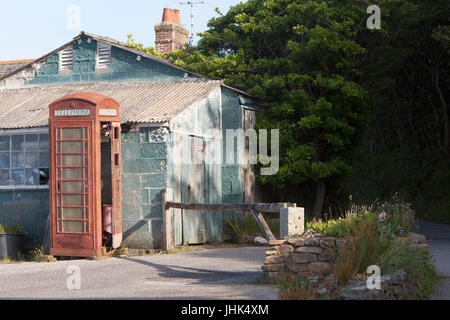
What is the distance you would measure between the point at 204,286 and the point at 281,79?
1110 cm

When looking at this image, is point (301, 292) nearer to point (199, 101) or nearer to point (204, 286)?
point (204, 286)

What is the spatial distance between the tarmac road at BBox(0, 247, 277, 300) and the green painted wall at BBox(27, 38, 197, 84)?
229 inches

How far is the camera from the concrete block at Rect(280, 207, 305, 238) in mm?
10680

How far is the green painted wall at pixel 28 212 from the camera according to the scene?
16.1m

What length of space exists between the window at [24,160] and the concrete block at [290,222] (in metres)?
7.76

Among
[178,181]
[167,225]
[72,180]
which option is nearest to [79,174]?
[72,180]

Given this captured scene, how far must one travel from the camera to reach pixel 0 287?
33.9ft

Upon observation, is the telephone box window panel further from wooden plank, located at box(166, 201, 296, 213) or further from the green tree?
the green tree

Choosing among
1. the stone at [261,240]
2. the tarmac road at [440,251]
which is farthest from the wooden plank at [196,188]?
the tarmac road at [440,251]

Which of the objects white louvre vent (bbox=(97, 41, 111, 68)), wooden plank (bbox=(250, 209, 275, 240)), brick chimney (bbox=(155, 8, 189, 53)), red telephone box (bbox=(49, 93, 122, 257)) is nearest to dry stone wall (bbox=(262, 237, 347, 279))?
wooden plank (bbox=(250, 209, 275, 240))

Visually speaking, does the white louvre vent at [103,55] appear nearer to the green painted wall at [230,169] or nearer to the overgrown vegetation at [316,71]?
the green painted wall at [230,169]

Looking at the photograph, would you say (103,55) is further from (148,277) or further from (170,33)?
(148,277)
